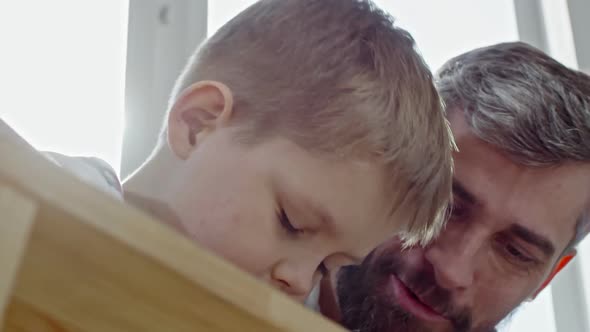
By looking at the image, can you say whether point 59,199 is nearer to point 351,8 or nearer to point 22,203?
point 22,203

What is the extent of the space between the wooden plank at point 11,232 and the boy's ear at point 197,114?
419mm

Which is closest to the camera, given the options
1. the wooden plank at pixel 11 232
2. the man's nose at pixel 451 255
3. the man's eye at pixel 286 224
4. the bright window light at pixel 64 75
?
the wooden plank at pixel 11 232

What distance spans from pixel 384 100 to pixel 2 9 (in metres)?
0.69

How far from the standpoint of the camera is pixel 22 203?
0.23 meters

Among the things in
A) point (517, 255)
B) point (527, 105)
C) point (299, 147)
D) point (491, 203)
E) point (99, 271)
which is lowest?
point (517, 255)

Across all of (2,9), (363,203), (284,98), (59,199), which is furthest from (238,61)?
(2,9)

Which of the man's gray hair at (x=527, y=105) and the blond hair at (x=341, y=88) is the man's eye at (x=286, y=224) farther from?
the man's gray hair at (x=527, y=105)

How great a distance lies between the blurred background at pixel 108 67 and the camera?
108 cm

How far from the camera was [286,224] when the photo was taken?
2.02ft

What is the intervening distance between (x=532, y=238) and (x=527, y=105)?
180mm

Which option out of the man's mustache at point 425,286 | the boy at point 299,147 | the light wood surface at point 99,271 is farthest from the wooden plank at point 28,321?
the man's mustache at point 425,286

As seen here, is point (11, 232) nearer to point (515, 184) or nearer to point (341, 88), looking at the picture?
point (341, 88)

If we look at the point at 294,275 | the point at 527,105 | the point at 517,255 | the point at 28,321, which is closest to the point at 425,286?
the point at 517,255

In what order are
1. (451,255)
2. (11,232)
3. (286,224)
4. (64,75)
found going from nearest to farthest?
(11,232) < (286,224) < (451,255) < (64,75)
